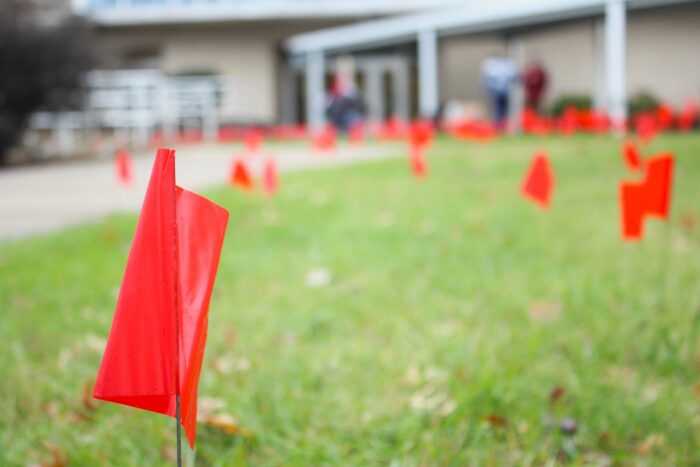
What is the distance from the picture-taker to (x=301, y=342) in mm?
2641

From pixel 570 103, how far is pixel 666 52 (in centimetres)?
505

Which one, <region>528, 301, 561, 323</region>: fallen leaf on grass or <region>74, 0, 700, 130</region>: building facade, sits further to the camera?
<region>74, 0, 700, 130</region>: building facade

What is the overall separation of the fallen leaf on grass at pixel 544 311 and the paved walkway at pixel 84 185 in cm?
332

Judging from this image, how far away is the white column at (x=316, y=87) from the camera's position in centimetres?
2241

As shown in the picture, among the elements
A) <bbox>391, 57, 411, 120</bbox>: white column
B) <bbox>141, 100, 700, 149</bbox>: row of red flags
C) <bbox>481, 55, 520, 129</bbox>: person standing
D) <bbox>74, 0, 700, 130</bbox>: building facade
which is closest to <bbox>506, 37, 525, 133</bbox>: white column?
<bbox>74, 0, 700, 130</bbox>: building facade

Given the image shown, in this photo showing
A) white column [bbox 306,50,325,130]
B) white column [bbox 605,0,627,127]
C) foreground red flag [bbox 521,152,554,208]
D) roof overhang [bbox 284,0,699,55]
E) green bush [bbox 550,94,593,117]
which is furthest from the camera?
white column [bbox 306,50,325,130]

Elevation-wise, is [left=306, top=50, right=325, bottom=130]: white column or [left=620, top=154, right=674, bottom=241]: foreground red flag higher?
[left=306, top=50, right=325, bottom=130]: white column

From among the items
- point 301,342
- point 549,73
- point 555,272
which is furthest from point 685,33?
point 301,342

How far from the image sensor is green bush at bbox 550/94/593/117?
68.8ft

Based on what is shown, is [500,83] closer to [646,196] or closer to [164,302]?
[646,196]

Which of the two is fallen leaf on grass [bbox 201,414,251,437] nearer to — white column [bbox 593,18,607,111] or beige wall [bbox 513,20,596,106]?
white column [bbox 593,18,607,111]

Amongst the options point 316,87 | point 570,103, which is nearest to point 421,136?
point 570,103

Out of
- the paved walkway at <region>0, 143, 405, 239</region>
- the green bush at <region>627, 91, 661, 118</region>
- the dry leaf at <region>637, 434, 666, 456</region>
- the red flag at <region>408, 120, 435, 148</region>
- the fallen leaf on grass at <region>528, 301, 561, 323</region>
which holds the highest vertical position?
the green bush at <region>627, 91, 661, 118</region>

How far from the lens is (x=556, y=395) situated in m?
2.05
